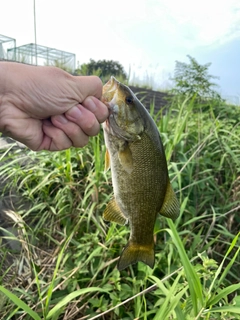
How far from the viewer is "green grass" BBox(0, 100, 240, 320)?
68.9 inches

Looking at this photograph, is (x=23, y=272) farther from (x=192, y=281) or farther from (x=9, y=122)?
(x=192, y=281)

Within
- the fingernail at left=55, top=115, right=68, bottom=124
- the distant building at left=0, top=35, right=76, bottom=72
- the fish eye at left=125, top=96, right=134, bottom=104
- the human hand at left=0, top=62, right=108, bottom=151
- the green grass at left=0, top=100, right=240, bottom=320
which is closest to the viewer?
the fish eye at left=125, top=96, right=134, bottom=104

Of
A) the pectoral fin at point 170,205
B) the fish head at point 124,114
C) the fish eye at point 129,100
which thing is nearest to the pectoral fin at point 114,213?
the pectoral fin at point 170,205

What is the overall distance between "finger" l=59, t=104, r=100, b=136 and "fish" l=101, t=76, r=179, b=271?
0.09 m

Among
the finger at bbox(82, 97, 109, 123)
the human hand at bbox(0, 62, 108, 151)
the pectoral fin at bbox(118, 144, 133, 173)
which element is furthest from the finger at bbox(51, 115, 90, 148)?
the pectoral fin at bbox(118, 144, 133, 173)

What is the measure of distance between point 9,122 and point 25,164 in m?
1.50

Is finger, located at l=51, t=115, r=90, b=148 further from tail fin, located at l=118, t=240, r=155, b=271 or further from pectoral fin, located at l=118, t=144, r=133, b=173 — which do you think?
tail fin, located at l=118, t=240, r=155, b=271

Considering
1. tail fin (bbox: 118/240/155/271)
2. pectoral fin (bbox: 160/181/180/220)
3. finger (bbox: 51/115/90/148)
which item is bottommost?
tail fin (bbox: 118/240/155/271)

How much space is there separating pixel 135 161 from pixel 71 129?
1.20 ft

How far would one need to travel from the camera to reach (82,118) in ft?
4.81

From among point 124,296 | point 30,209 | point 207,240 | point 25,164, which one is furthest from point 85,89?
point 25,164

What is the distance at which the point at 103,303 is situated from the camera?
1.84 m

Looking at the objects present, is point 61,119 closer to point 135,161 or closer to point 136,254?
point 135,161

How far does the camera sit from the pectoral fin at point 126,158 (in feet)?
4.37
